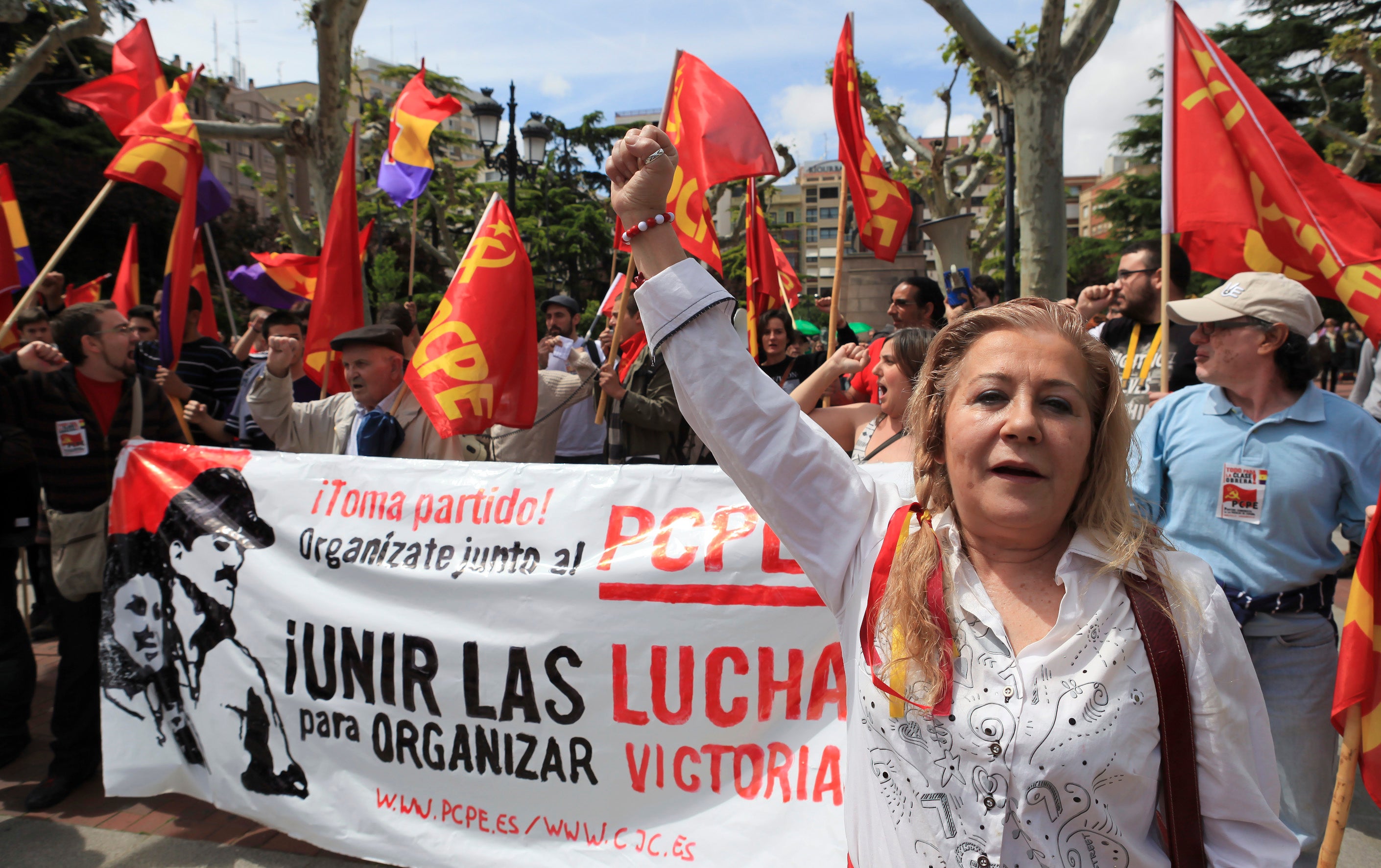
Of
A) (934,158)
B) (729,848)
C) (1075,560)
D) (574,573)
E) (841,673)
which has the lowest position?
(729,848)

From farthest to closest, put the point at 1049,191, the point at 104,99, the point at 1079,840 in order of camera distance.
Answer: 1. the point at 1049,191
2. the point at 104,99
3. the point at 1079,840

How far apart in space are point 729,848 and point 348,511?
1799 mm

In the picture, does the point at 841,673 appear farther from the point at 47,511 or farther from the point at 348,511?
the point at 47,511

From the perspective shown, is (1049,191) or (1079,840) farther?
(1049,191)

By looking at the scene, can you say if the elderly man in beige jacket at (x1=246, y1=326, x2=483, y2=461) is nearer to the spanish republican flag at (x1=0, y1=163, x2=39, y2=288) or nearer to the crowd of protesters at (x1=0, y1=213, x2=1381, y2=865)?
the crowd of protesters at (x1=0, y1=213, x2=1381, y2=865)

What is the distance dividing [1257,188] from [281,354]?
4125 mm

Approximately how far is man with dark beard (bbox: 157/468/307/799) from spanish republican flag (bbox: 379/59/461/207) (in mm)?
3552

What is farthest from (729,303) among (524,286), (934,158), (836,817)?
(934,158)

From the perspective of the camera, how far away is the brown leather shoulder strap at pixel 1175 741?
1.26 meters

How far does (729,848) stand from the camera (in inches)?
104

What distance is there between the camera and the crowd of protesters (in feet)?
8.36

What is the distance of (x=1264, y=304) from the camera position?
8.53 feet

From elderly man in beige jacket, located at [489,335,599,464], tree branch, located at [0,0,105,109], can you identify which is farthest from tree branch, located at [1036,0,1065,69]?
tree branch, located at [0,0,105,109]

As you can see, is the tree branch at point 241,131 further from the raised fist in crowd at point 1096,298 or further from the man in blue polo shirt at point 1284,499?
the man in blue polo shirt at point 1284,499
